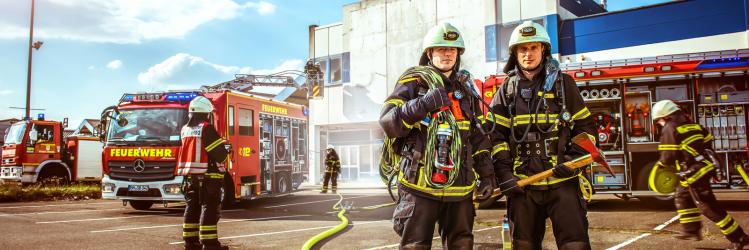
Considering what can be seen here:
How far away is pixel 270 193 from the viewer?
535 inches

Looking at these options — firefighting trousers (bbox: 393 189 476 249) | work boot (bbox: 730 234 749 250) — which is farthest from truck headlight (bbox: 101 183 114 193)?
work boot (bbox: 730 234 749 250)

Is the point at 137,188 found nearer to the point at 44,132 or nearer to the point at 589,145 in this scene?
the point at 44,132

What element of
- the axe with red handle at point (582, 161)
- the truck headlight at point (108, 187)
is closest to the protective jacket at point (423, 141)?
the axe with red handle at point (582, 161)

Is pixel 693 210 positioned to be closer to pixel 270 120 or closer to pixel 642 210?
pixel 642 210

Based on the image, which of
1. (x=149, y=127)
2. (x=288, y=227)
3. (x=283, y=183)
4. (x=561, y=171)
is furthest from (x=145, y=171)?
(x=561, y=171)

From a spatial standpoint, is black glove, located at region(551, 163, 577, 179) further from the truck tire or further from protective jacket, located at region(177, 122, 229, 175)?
the truck tire

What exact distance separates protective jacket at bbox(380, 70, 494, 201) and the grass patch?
15471 millimetres

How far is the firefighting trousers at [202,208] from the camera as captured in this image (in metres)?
6.18

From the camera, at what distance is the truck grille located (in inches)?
418

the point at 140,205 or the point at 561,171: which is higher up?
the point at 561,171

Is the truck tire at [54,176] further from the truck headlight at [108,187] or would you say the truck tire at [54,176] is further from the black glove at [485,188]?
the black glove at [485,188]

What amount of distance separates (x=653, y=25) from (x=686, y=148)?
574 inches

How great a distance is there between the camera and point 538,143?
3.70 m

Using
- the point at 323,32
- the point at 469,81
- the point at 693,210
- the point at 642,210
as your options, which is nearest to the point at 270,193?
the point at 642,210
